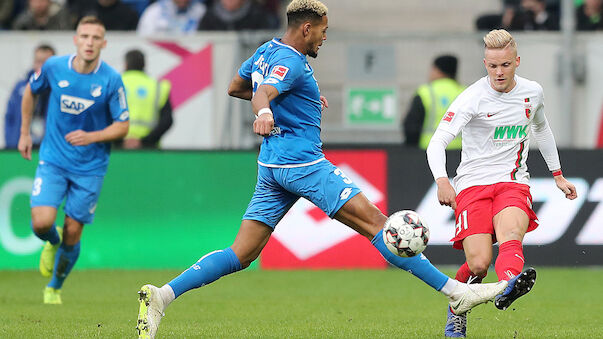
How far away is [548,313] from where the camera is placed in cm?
941

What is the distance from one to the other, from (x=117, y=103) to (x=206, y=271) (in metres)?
3.52

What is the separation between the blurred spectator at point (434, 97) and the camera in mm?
13578

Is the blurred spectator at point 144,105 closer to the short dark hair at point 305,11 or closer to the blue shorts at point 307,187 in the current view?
the blue shorts at point 307,187

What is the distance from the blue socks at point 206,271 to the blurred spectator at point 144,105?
686 cm

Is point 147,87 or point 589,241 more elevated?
point 147,87

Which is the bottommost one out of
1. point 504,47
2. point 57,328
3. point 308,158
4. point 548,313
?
point 548,313

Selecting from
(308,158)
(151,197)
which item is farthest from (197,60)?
(308,158)

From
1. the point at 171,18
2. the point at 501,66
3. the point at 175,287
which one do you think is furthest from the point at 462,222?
the point at 171,18

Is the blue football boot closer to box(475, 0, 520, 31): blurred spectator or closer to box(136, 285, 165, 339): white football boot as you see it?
box(136, 285, 165, 339): white football boot

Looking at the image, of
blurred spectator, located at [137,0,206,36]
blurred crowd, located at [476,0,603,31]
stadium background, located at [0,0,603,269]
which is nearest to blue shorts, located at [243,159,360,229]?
stadium background, located at [0,0,603,269]

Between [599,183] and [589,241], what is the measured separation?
0.70 meters

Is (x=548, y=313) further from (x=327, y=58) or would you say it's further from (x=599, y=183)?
(x=327, y=58)

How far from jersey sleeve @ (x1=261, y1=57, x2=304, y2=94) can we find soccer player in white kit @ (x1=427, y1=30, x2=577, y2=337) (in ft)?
3.57

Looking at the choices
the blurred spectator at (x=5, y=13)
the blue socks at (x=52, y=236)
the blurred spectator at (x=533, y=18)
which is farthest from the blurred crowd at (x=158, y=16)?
the blue socks at (x=52, y=236)
